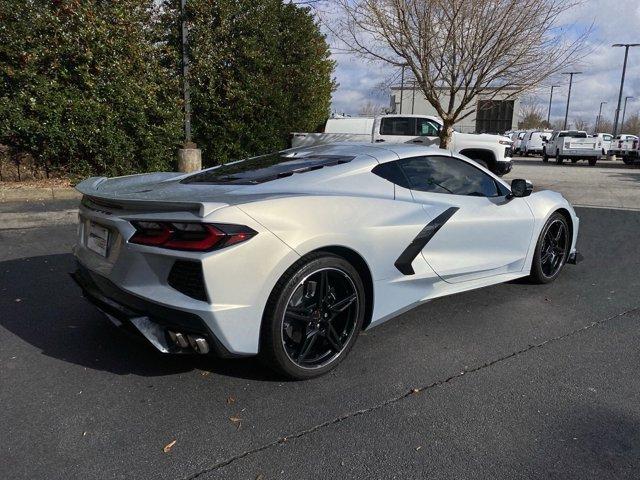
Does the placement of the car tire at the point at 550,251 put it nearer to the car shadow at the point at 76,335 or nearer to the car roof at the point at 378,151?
the car roof at the point at 378,151

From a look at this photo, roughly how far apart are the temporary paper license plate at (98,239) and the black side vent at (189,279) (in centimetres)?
58

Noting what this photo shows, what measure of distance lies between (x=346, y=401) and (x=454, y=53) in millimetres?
8321

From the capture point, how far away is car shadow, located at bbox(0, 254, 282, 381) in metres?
3.14

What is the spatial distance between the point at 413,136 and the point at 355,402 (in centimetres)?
1240

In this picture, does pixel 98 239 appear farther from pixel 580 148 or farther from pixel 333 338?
pixel 580 148

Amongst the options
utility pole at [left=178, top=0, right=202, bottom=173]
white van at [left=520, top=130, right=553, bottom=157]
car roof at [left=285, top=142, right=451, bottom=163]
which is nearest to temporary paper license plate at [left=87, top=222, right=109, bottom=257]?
car roof at [left=285, top=142, right=451, bottom=163]

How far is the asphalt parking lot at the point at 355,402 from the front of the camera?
90.4 inches

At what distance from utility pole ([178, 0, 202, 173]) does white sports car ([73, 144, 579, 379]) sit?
7.29m

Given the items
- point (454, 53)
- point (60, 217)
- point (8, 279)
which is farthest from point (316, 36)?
point (8, 279)

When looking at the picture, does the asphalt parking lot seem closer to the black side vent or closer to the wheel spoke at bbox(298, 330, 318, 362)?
the wheel spoke at bbox(298, 330, 318, 362)

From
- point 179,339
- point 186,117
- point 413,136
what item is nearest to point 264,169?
point 179,339

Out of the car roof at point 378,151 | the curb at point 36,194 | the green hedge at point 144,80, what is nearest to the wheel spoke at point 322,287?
the car roof at point 378,151

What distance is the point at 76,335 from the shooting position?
3574mm

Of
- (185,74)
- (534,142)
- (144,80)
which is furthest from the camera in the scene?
(534,142)
